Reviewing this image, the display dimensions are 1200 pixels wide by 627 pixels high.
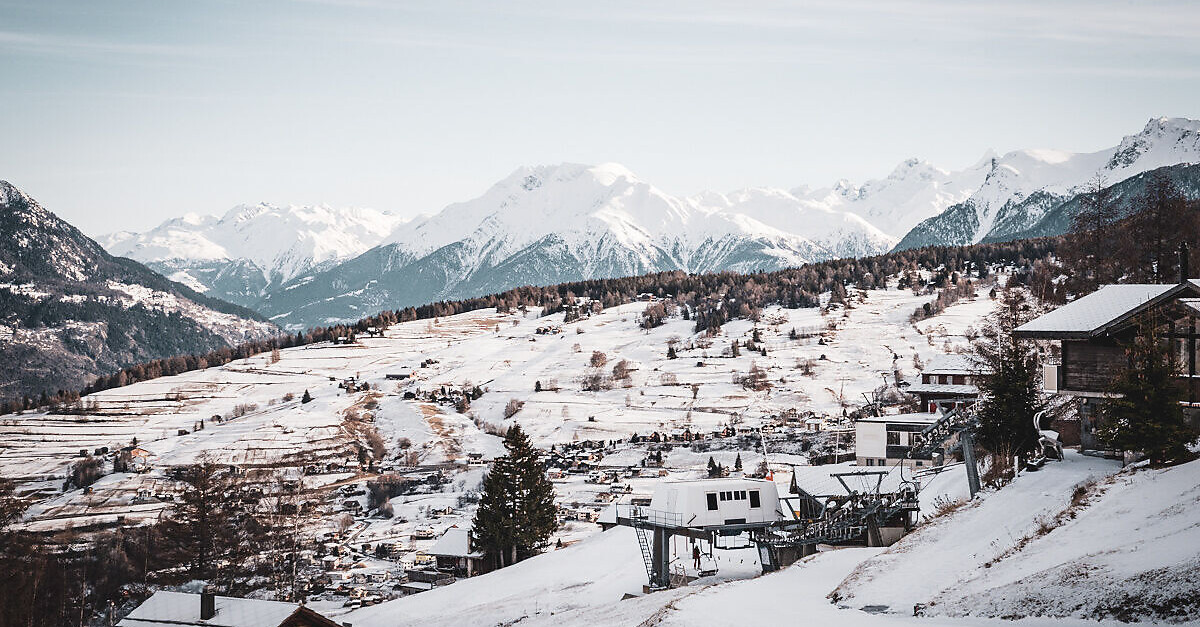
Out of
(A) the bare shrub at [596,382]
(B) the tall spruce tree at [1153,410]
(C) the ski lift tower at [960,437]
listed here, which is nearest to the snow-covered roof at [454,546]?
(C) the ski lift tower at [960,437]

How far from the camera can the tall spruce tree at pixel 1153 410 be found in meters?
22.5

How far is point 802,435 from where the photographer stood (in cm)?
9950

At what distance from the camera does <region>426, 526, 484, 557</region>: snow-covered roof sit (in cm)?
5834

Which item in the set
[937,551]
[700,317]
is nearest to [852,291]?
[700,317]

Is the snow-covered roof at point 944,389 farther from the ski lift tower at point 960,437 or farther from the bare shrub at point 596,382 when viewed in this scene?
the bare shrub at point 596,382

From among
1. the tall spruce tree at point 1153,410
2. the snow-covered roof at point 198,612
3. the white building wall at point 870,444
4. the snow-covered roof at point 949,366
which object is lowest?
the snow-covered roof at point 198,612

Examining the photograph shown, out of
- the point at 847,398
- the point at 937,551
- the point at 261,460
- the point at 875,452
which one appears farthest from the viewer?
the point at 847,398

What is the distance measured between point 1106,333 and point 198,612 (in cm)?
3168

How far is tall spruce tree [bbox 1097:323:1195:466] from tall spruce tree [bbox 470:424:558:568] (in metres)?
38.8

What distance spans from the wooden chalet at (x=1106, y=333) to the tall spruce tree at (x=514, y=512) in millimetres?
33349

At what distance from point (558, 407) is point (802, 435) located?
133 ft

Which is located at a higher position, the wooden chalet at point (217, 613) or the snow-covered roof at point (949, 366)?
the snow-covered roof at point (949, 366)

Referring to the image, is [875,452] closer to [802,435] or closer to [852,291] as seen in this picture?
[802,435]

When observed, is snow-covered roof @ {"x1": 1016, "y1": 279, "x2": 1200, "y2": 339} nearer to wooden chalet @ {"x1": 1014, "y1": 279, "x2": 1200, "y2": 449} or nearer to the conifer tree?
wooden chalet @ {"x1": 1014, "y1": 279, "x2": 1200, "y2": 449}
